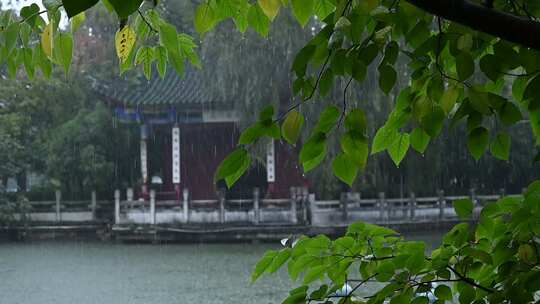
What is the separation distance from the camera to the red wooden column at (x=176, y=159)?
35.7 feet

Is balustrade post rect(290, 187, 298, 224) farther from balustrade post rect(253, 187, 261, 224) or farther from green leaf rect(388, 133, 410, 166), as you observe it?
green leaf rect(388, 133, 410, 166)

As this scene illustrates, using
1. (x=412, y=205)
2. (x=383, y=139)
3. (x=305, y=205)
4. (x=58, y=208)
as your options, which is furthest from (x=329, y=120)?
(x=58, y=208)

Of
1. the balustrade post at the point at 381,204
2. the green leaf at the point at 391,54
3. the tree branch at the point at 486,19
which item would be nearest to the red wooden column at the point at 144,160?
the balustrade post at the point at 381,204

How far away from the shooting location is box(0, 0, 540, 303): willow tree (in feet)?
2.08

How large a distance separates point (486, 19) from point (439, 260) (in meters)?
0.32

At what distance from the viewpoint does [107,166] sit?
1096 centimetres

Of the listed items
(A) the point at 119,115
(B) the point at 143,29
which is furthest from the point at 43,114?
(B) the point at 143,29

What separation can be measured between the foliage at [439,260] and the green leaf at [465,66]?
0.60 ft

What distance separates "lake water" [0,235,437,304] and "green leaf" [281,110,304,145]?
17.4 feet

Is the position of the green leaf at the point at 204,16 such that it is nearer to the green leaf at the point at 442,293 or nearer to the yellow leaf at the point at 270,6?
the yellow leaf at the point at 270,6

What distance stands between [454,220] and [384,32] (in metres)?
10.6

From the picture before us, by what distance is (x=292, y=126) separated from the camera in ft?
2.06

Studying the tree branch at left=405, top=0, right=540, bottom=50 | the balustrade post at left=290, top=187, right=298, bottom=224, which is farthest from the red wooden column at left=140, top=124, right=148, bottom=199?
the tree branch at left=405, top=0, right=540, bottom=50

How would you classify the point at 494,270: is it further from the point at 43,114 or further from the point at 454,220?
the point at 43,114
